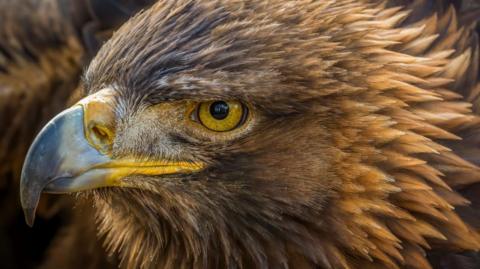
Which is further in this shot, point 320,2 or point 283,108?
point 320,2

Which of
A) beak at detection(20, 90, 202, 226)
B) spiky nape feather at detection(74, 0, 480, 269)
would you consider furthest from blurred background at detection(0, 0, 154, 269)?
beak at detection(20, 90, 202, 226)

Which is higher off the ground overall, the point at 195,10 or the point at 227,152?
the point at 195,10

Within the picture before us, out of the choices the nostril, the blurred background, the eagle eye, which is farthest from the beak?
the blurred background

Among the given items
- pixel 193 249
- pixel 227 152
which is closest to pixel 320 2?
pixel 227 152

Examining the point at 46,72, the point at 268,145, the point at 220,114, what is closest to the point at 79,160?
the point at 220,114

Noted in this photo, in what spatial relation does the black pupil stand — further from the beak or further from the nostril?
the nostril

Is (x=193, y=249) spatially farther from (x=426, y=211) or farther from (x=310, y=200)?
(x=426, y=211)

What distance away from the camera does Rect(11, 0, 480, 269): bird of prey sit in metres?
2.96

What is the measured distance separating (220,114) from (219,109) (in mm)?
16

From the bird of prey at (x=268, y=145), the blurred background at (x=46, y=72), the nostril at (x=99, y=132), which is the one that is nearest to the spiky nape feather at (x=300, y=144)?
the bird of prey at (x=268, y=145)

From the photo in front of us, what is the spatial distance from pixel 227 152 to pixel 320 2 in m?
0.67

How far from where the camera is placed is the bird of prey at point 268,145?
2963mm

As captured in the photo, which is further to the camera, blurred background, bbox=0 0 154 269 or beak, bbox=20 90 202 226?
blurred background, bbox=0 0 154 269

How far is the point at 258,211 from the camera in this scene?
3.05 m
